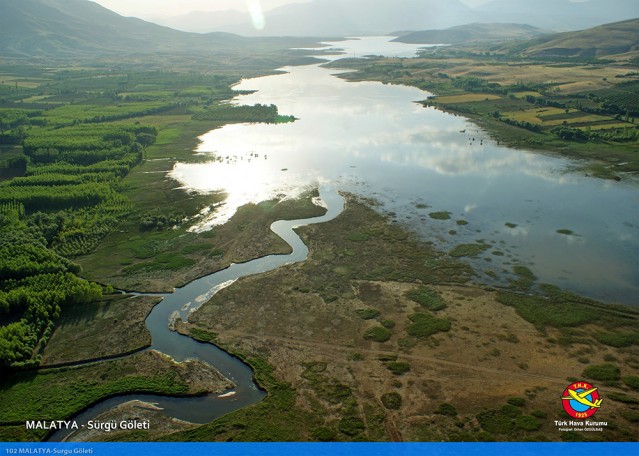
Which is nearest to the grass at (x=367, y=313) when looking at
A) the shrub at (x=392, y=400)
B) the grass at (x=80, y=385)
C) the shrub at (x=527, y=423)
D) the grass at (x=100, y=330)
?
the shrub at (x=392, y=400)

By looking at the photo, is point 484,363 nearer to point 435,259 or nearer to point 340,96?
point 435,259

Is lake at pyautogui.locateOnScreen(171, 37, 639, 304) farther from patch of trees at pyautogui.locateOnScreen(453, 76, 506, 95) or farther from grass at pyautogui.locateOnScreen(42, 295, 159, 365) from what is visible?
patch of trees at pyautogui.locateOnScreen(453, 76, 506, 95)

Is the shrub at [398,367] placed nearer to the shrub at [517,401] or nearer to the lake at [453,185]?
the shrub at [517,401]

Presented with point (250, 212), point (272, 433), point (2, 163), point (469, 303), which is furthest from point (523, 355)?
point (2, 163)

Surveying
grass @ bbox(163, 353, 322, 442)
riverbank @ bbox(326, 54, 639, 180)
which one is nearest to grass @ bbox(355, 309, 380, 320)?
grass @ bbox(163, 353, 322, 442)

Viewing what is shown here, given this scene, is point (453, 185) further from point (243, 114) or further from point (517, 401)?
point (243, 114)

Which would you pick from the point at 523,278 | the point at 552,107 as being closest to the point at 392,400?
the point at 523,278

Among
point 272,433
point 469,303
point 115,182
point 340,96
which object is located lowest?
point 272,433
